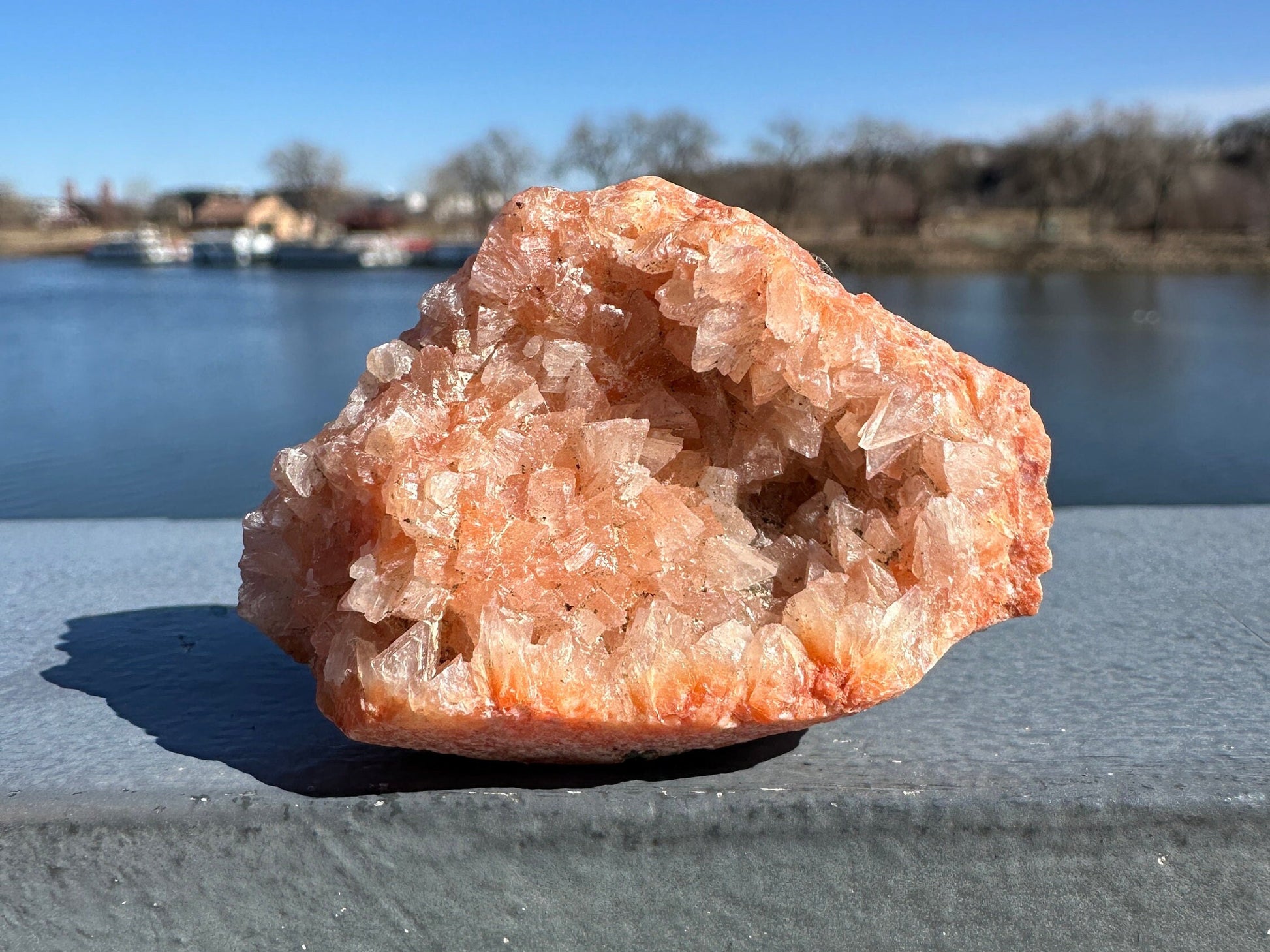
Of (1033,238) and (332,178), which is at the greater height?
(332,178)

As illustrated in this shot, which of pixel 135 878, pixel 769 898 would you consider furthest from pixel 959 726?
pixel 135 878

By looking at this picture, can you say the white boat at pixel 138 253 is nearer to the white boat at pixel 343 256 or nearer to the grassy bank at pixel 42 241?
the grassy bank at pixel 42 241

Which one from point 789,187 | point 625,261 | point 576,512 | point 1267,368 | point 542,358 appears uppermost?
point 789,187

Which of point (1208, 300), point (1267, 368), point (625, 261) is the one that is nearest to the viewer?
point (625, 261)

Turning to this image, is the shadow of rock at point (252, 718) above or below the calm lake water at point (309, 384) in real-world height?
above

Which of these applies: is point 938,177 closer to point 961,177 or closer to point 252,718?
point 961,177

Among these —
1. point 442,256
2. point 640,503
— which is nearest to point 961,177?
point 442,256

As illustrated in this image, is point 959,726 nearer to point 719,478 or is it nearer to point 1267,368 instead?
point 719,478

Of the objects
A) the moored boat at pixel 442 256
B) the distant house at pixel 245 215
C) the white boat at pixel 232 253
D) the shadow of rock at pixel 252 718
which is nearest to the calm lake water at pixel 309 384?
the shadow of rock at pixel 252 718
